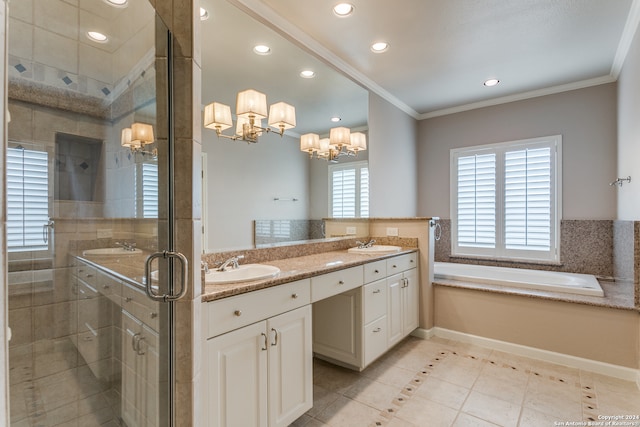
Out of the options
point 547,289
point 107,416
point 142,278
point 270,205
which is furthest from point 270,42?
point 547,289

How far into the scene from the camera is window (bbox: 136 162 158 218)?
3.60ft

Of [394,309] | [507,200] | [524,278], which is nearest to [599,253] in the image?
[524,278]

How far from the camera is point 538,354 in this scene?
105 inches

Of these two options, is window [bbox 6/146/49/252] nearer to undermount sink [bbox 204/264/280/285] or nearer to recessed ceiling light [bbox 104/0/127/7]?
recessed ceiling light [bbox 104/0/127/7]

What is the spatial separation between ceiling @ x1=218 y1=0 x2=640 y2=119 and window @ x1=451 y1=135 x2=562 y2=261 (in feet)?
2.48

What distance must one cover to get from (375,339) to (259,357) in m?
1.18

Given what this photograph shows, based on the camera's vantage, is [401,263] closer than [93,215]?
No

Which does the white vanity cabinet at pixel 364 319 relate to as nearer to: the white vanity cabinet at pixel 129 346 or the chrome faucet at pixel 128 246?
the white vanity cabinet at pixel 129 346

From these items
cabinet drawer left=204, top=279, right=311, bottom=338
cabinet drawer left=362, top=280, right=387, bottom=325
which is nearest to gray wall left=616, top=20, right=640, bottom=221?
cabinet drawer left=362, top=280, right=387, bottom=325

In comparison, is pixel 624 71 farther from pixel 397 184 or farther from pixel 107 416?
pixel 107 416

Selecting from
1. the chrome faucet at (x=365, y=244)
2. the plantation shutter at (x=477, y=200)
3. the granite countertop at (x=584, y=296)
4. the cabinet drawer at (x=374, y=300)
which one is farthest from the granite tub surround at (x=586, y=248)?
the cabinet drawer at (x=374, y=300)

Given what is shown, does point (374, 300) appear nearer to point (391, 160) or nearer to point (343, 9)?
point (391, 160)

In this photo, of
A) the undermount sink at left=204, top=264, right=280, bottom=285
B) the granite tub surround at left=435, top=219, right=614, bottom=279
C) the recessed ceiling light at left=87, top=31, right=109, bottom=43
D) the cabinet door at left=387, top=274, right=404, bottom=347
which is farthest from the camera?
the granite tub surround at left=435, top=219, right=614, bottom=279

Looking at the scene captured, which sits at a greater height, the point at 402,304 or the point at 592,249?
the point at 592,249
